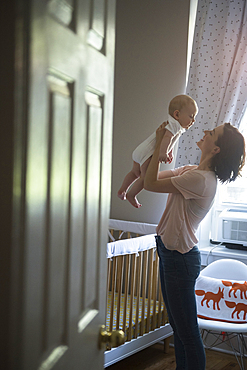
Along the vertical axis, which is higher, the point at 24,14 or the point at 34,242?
the point at 24,14

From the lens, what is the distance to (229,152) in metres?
1.52

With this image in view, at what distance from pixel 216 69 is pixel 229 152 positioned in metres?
1.32

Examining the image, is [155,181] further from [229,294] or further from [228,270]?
[228,270]

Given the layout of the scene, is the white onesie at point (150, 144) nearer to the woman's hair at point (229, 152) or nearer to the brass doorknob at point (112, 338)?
the woman's hair at point (229, 152)

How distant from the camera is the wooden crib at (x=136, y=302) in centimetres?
202

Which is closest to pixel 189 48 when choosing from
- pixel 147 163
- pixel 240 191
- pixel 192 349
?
pixel 240 191

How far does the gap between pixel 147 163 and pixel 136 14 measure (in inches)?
71.0

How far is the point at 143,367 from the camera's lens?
2357mm

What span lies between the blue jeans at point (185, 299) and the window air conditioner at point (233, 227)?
1262 millimetres

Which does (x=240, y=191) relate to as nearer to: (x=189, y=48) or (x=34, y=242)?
(x=189, y=48)

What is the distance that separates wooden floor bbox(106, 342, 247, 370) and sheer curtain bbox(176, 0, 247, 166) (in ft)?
4.41

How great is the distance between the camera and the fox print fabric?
2031 millimetres

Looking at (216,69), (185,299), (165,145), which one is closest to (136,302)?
(185,299)

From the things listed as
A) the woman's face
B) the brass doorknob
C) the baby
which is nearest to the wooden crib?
the baby
